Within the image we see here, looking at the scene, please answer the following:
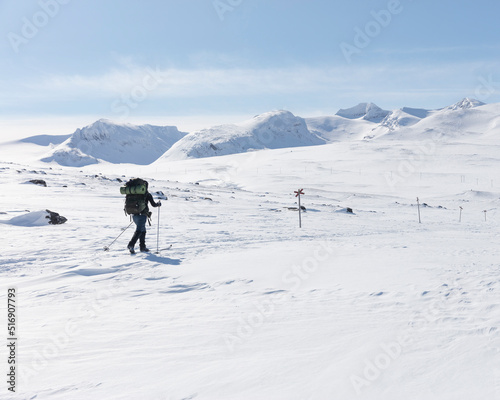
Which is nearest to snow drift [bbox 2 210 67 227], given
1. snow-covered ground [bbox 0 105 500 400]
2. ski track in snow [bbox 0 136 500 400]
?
snow-covered ground [bbox 0 105 500 400]

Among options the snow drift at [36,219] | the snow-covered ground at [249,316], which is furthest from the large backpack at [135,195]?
the snow drift at [36,219]

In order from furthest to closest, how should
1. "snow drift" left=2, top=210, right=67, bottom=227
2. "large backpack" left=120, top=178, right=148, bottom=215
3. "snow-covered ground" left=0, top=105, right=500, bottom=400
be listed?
"snow drift" left=2, top=210, right=67, bottom=227 < "large backpack" left=120, top=178, right=148, bottom=215 < "snow-covered ground" left=0, top=105, right=500, bottom=400

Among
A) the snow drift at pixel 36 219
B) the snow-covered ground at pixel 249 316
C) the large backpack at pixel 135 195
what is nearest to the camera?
the snow-covered ground at pixel 249 316

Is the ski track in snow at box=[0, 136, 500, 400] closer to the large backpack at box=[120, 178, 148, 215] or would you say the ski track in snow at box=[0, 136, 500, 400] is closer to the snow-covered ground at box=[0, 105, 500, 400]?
the snow-covered ground at box=[0, 105, 500, 400]

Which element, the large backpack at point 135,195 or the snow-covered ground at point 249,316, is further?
the large backpack at point 135,195

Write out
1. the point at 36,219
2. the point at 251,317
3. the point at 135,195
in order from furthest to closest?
the point at 36,219 → the point at 135,195 → the point at 251,317

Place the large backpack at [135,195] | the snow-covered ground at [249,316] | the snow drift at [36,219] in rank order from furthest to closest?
the snow drift at [36,219], the large backpack at [135,195], the snow-covered ground at [249,316]

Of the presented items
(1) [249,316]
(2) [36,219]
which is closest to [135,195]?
(1) [249,316]

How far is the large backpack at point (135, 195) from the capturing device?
29.8 feet

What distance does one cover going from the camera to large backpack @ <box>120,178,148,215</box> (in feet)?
29.8

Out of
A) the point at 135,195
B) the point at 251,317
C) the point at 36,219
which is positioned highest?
the point at 135,195

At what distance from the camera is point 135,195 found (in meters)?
9.19

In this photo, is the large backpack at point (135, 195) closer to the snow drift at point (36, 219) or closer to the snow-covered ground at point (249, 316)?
the snow-covered ground at point (249, 316)

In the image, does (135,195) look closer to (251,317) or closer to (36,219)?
(251,317)
